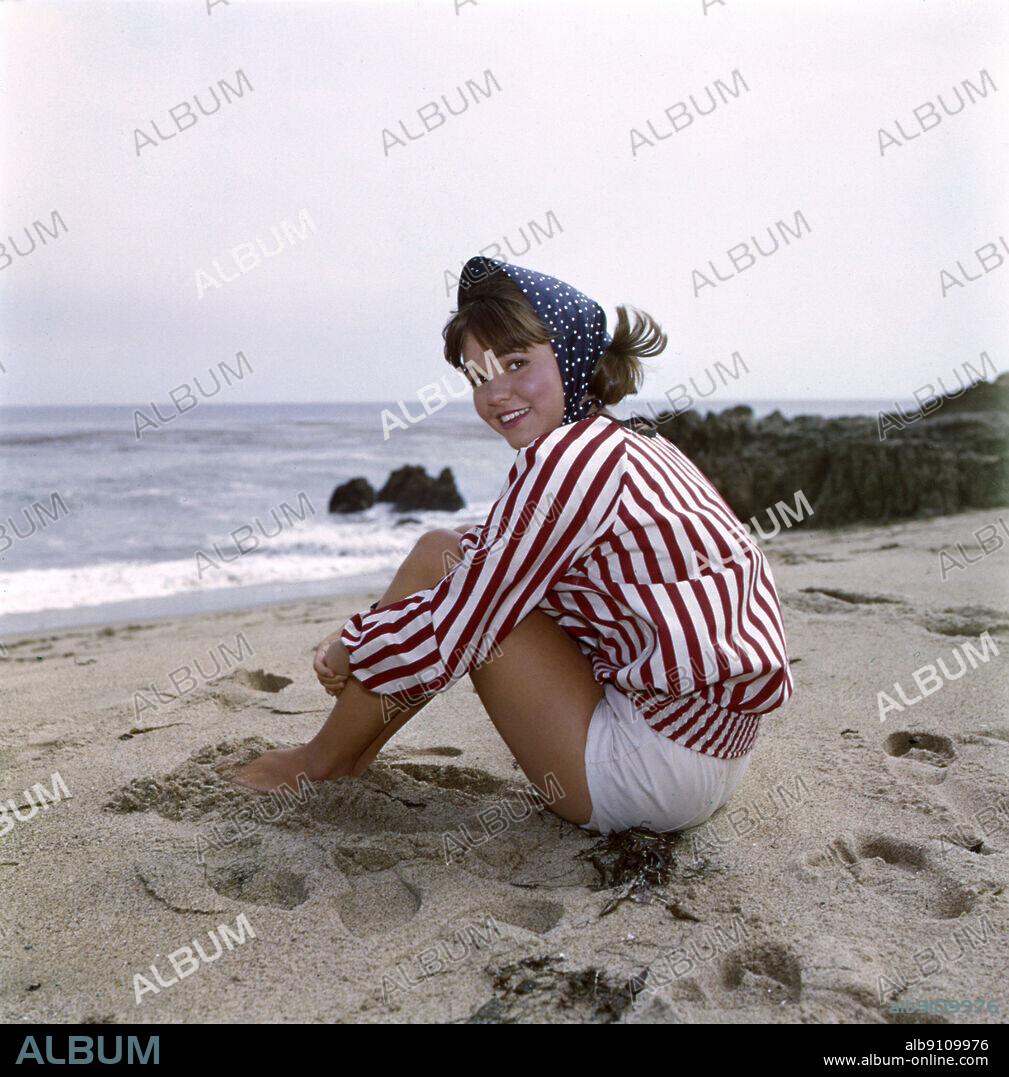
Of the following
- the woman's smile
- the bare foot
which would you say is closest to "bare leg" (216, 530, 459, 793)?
the bare foot

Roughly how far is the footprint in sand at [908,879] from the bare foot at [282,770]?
3.98 ft

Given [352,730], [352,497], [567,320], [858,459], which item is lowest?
[858,459]

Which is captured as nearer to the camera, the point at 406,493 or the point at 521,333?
the point at 521,333

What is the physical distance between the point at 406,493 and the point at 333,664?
384 inches

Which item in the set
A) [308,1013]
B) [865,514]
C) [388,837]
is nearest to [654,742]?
[388,837]

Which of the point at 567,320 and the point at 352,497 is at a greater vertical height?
the point at 567,320

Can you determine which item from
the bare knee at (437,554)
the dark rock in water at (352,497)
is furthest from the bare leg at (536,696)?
the dark rock in water at (352,497)

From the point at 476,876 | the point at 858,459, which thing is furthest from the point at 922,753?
the point at 858,459

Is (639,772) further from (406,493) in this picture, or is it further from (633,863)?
(406,493)

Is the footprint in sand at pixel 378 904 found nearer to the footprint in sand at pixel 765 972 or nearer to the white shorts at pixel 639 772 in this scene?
the white shorts at pixel 639 772

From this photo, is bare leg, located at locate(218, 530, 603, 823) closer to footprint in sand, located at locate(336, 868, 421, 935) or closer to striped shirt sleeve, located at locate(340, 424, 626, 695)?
striped shirt sleeve, located at locate(340, 424, 626, 695)

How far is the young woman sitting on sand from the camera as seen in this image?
1.70 metres

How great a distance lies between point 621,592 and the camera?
68.2 inches

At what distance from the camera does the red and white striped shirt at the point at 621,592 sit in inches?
66.6
